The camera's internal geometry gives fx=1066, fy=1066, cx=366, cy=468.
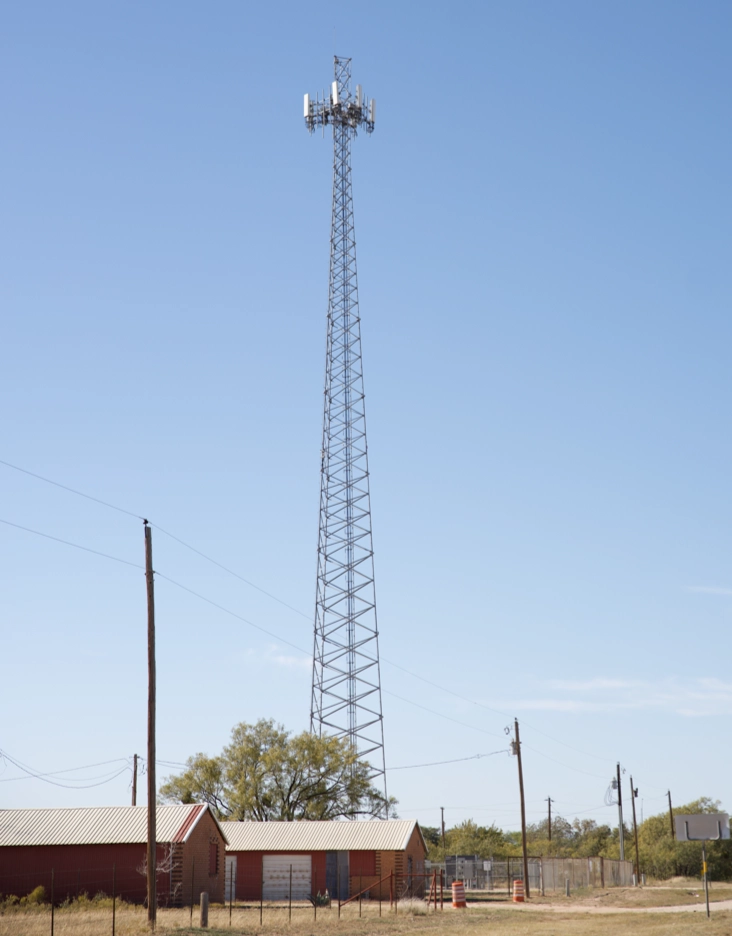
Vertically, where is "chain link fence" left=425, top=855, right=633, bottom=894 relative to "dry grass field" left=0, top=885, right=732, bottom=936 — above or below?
below

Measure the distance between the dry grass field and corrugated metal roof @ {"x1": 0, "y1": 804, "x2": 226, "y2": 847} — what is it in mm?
3946

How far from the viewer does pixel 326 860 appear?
52.8 m

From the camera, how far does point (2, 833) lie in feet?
156

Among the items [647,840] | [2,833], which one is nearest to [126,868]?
[2,833]

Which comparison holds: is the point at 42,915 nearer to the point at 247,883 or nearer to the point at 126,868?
the point at 126,868

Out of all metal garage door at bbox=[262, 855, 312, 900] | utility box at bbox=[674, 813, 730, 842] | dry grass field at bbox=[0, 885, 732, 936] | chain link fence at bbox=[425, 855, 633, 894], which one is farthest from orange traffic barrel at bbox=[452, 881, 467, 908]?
chain link fence at bbox=[425, 855, 633, 894]

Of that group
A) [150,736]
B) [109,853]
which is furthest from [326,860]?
[150,736]

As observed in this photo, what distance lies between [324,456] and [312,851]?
793 inches

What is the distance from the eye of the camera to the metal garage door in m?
52.6

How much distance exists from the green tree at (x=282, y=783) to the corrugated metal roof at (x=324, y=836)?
1149 cm

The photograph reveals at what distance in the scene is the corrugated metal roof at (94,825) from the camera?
147 ft

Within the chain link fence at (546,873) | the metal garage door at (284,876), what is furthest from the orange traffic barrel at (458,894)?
the chain link fence at (546,873)

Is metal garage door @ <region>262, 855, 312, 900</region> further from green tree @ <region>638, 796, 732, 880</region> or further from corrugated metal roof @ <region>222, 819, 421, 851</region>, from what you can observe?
green tree @ <region>638, 796, 732, 880</region>

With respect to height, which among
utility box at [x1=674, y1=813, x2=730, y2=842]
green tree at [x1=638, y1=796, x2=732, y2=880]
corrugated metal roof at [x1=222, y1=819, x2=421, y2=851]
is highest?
utility box at [x1=674, y1=813, x2=730, y2=842]
